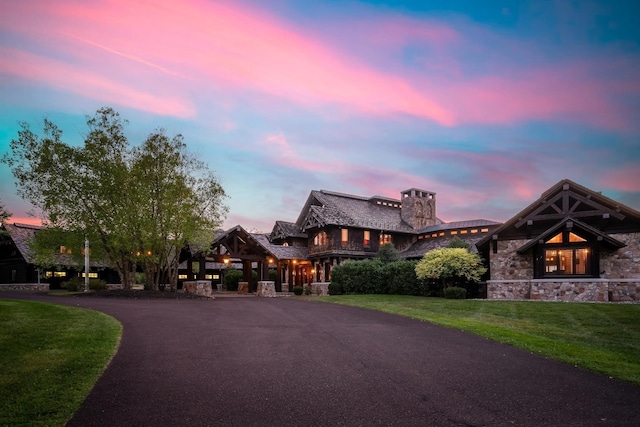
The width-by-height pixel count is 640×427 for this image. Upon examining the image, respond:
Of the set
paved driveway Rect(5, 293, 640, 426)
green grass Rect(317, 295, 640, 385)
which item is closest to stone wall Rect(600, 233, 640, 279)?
green grass Rect(317, 295, 640, 385)

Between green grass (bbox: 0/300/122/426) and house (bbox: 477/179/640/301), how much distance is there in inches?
965

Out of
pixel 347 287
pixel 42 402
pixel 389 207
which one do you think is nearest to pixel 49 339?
pixel 42 402

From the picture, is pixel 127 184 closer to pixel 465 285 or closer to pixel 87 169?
pixel 87 169

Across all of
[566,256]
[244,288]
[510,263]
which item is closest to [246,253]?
[244,288]

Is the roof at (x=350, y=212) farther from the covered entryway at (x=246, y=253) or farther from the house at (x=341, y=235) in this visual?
the covered entryway at (x=246, y=253)

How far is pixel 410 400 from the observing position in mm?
6770

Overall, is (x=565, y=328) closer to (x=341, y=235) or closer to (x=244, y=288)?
(x=341, y=235)

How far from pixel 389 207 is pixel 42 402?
45.3 metres

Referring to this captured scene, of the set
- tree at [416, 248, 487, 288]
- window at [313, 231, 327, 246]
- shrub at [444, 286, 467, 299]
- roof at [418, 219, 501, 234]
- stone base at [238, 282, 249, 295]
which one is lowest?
stone base at [238, 282, 249, 295]

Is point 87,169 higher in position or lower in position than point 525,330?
higher

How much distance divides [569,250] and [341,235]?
20.4 metres

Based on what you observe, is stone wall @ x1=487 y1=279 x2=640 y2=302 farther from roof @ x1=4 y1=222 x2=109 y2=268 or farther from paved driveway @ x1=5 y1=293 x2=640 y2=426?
roof @ x1=4 y1=222 x2=109 y2=268

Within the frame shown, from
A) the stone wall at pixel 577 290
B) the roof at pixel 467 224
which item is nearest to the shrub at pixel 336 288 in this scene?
the stone wall at pixel 577 290

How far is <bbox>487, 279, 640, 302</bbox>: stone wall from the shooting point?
24875mm
